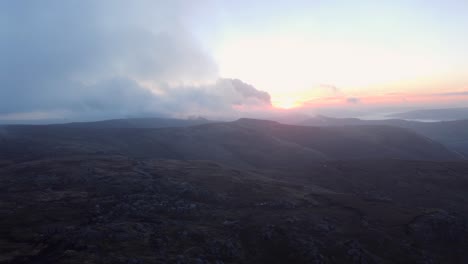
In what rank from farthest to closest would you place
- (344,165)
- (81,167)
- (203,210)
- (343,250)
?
(344,165) < (81,167) < (203,210) < (343,250)

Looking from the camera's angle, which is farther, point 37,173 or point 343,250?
point 37,173

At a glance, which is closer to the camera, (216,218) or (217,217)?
Answer: (216,218)

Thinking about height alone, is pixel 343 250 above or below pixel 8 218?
below

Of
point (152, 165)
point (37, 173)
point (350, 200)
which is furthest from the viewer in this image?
point (152, 165)

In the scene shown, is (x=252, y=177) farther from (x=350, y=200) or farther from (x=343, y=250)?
(x=343, y=250)

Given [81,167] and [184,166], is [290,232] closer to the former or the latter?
[184,166]

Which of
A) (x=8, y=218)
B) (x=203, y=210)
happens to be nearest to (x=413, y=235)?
(x=203, y=210)

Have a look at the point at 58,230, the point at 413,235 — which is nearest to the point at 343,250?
the point at 413,235
